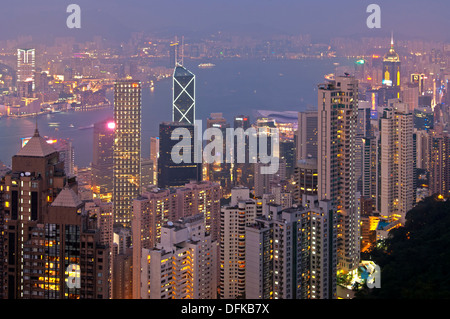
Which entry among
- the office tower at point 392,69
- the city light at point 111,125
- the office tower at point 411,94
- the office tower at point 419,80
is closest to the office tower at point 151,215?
the office tower at point 392,69

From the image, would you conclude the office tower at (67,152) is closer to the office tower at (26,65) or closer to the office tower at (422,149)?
the office tower at (26,65)

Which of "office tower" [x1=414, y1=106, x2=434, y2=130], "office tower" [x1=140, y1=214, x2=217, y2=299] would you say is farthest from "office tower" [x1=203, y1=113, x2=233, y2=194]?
"office tower" [x1=140, y1=214, x2=217, y2=299]

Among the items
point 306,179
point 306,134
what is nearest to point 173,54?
point 306,134

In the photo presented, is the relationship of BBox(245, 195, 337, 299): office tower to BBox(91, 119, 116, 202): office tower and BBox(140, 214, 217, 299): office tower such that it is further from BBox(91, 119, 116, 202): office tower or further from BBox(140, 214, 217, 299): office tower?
BBox(91, 119, 116, 202): office tower

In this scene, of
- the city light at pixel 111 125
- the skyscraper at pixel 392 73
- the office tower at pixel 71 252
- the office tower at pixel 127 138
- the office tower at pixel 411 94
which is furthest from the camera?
the office tower at pixel 411 94

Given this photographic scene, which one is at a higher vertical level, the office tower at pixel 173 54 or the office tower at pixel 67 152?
the office tower at pixel 173 54

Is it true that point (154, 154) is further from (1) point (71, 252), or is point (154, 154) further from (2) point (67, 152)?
(1) point (71, 252)
